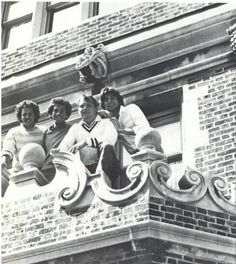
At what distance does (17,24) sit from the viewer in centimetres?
1549

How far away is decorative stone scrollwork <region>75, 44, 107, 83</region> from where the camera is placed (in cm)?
1262

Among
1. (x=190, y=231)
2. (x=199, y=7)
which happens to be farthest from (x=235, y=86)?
(x=190, y=231)

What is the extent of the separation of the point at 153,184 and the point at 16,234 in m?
1.97

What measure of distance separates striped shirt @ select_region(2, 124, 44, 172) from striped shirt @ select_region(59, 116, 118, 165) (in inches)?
43.9

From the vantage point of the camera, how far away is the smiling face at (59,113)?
11.4m

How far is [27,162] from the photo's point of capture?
410 inches

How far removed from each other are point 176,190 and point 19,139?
356cm

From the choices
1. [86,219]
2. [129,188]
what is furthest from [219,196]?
[86,219]

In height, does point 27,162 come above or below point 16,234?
above

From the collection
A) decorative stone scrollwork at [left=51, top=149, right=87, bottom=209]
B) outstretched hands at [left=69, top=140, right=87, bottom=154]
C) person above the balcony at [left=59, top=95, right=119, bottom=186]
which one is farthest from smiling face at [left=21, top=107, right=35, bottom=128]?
decorative stone scrollwork at [left=51, top=149, right=87, bottom=209]

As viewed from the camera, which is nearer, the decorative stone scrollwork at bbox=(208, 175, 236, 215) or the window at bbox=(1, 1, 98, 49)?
the decorative stone scrollwork at bbox=(208, 175, 236, 215)

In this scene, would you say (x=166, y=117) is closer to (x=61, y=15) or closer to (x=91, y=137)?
(x=91, y=137)

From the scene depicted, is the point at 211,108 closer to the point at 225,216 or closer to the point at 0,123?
the point at 225,216

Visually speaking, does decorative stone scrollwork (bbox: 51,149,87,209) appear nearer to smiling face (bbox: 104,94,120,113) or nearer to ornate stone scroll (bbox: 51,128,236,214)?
ornate stone scroll (bbox: 51,128,236,214)
